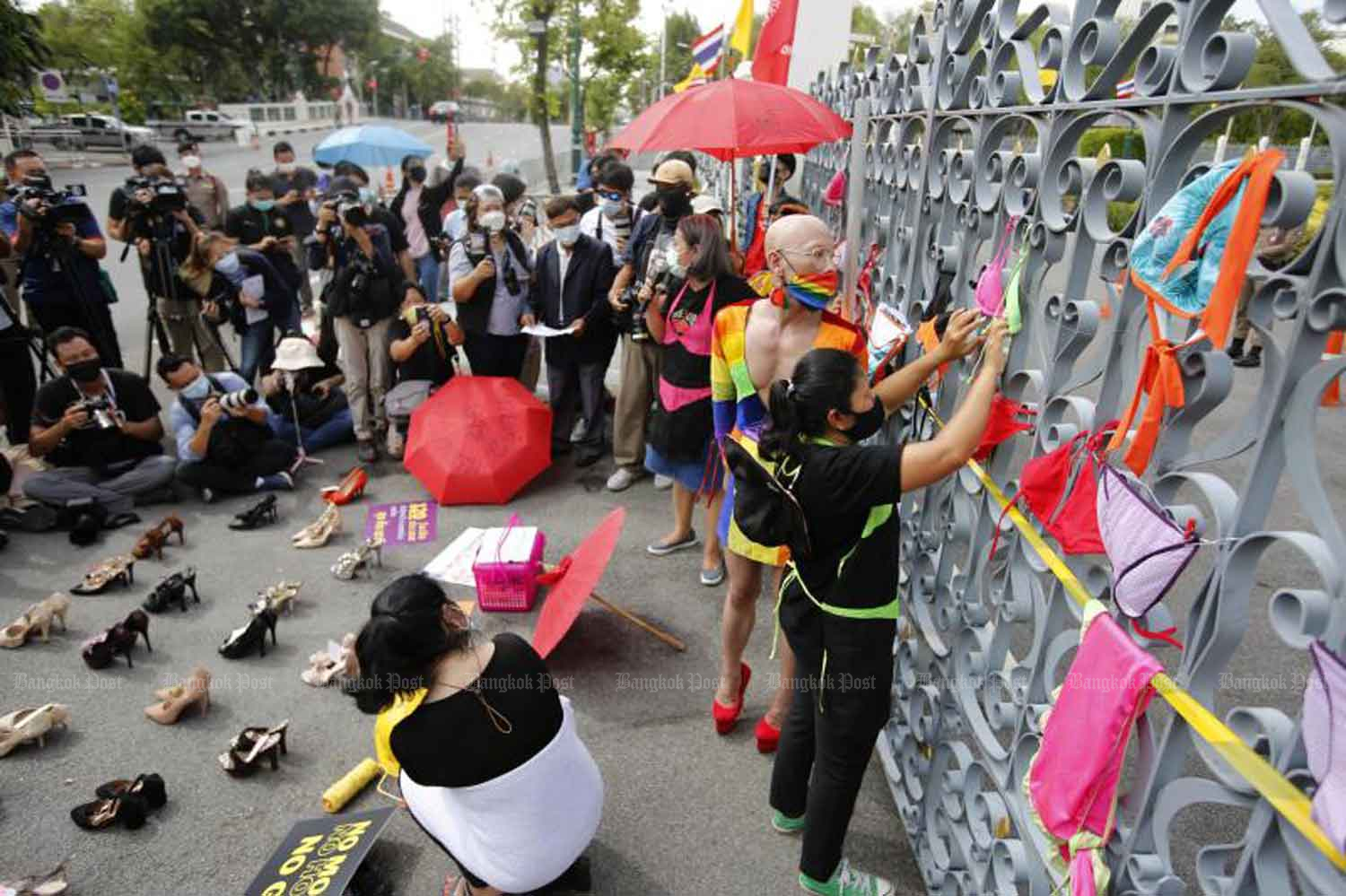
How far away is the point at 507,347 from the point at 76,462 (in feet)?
8.91

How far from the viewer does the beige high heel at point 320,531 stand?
14.8ft

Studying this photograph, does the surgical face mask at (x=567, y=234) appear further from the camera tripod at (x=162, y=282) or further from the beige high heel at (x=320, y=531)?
the camera tripod at (x=162, y=282)

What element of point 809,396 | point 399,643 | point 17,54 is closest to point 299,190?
point 17,54

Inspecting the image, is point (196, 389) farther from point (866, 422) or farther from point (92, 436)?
point (866, 422)

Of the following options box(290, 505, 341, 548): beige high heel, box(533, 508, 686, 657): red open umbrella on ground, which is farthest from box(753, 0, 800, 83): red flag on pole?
box(290, 505, 341, 548): beige high heel

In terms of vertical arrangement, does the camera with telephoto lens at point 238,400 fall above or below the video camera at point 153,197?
below

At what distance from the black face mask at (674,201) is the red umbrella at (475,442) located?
156 centimetres

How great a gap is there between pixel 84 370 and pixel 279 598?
2114mm

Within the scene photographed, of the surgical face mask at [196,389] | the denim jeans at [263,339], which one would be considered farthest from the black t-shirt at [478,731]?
the denim jeans at [263,339]

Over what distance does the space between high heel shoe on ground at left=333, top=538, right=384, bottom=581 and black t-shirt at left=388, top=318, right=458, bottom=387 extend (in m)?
1.69

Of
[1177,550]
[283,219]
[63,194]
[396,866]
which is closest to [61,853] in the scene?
[396,866]

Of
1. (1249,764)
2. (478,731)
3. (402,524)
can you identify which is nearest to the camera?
(1249,764)

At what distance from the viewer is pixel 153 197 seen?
588cm

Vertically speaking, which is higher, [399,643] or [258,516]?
[399,643]
